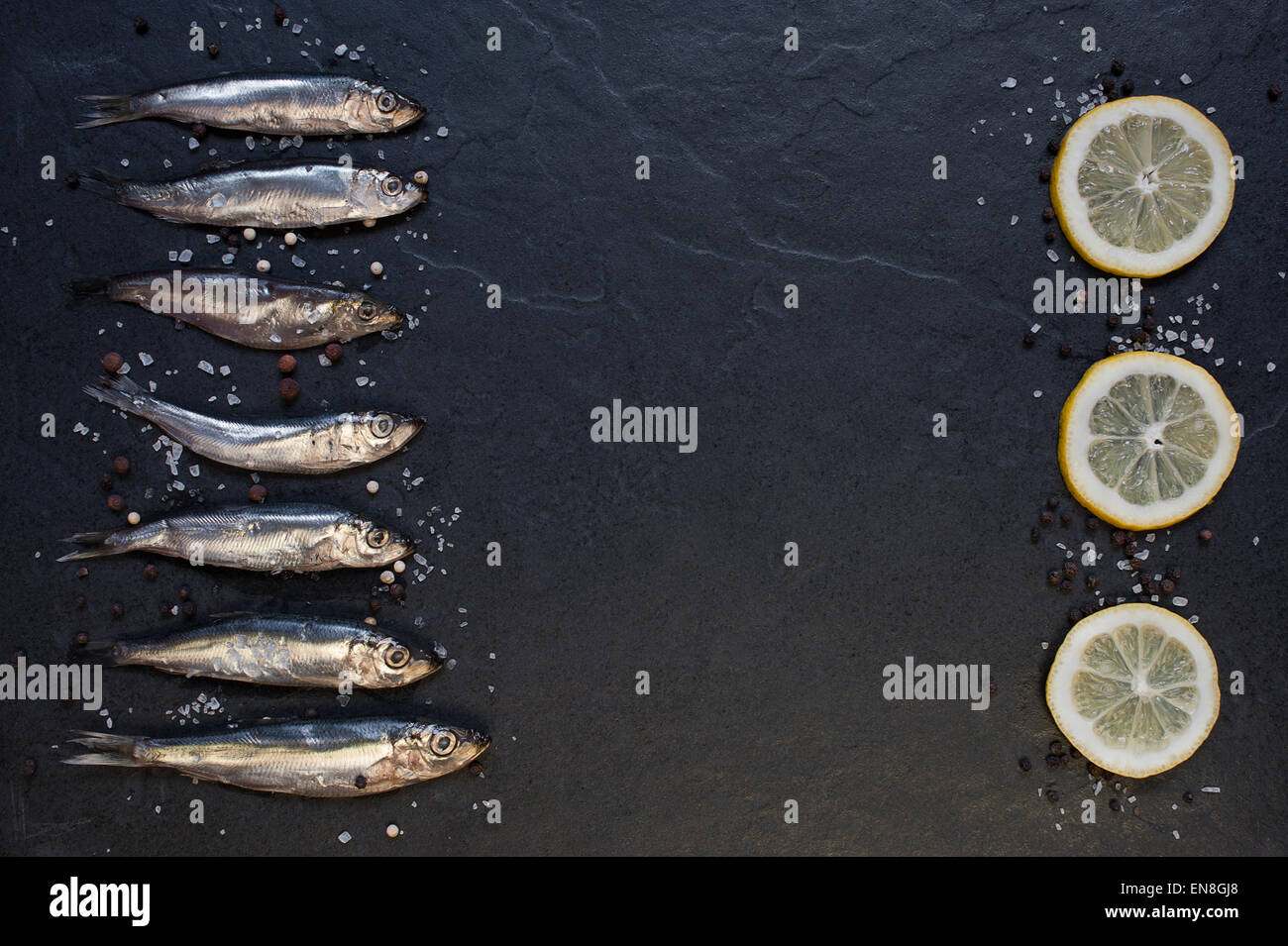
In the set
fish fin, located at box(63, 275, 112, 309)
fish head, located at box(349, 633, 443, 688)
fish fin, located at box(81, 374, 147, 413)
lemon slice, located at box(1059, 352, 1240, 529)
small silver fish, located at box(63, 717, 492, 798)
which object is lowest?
small silver fish, located at box(63, 717, 492, 798)

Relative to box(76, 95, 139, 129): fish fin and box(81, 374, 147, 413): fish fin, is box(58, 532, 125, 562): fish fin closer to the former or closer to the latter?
box(81, 374, 147, 413): fish fin

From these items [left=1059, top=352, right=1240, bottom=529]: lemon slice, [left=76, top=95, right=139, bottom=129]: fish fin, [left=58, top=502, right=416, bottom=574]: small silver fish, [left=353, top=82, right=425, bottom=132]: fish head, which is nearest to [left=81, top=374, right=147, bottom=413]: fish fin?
[left=58, top=502, right=416, bottom=574]: small silver fish

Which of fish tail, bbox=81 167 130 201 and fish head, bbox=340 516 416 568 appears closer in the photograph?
fish head, bbox=340 516 416 568

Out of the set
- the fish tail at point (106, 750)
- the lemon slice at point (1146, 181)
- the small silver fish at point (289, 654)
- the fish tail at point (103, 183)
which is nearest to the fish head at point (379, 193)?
the fish tail at point (103, 183)

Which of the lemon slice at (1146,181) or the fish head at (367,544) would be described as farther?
the lemon slice at (1146,181)

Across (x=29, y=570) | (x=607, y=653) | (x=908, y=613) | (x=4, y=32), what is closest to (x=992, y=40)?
(x=908, y=613)

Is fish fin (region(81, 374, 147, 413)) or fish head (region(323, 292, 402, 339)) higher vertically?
fish head (region(323, 292, 402, 339))

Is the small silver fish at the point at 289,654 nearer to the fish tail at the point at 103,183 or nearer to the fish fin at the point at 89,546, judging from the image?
the fish fin at the point at 89,546
